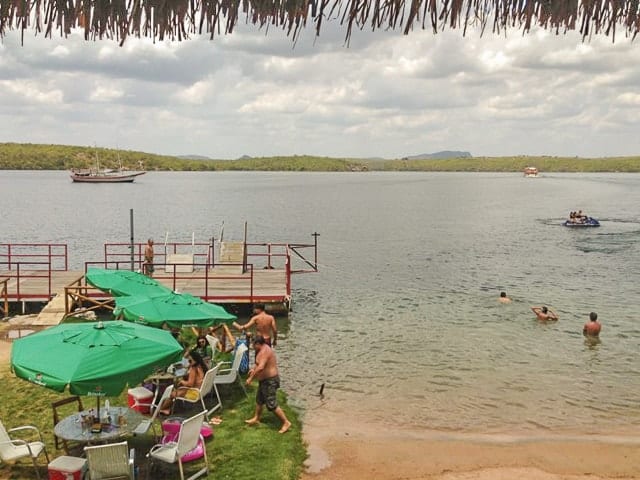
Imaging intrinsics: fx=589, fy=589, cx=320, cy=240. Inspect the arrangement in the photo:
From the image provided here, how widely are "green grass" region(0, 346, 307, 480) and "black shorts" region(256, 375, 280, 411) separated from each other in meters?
0.49

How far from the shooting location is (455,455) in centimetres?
1208

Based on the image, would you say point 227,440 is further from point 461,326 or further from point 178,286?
point 461,326

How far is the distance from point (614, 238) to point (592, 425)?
1955 inches

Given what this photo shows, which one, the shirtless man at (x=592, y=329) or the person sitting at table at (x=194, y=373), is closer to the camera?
the person sitting at table at (x=194, y=373)

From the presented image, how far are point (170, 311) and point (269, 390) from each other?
107 inches

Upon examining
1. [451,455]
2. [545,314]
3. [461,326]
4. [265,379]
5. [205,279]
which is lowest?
[461,326]

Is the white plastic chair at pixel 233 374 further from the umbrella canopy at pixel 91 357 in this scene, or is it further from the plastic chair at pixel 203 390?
the umbrella canopy at pixel 91 357

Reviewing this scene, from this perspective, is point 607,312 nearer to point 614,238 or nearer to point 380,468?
point 380,468

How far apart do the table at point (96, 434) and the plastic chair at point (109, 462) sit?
0.70 m

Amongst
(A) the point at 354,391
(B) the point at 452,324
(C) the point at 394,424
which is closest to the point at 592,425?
(C) the point at 394,424

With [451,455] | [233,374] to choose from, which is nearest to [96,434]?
[233,374]

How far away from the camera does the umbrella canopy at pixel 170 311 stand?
1198cm

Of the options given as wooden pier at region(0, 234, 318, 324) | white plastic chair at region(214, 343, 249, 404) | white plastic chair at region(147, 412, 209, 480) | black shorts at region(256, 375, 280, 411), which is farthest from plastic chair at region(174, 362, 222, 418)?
wooden pier at region(0, 234, 318, 324)

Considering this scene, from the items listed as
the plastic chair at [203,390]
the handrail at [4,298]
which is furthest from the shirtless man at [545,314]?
the handrail at [4,298]
